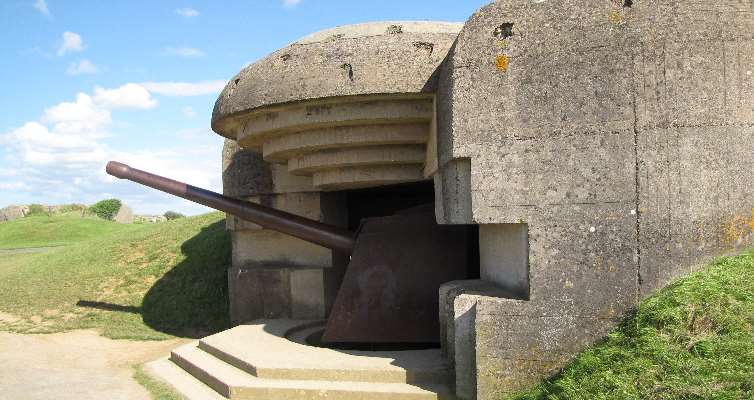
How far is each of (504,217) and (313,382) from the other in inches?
74.4

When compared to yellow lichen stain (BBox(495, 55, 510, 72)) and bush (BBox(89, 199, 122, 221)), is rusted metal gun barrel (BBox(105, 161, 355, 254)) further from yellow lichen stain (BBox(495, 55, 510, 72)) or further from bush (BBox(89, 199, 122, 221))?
bush (BBox(89, 199, 122, 221))

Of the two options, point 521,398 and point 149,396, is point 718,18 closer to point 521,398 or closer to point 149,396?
point 521,398

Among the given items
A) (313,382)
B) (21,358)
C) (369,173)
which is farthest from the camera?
(21,358)

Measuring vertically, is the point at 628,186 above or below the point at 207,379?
above

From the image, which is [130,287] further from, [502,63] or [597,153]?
[597,153]

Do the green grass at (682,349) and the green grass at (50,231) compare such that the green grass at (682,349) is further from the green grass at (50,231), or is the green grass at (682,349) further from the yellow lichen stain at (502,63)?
the green grass at (50,231)

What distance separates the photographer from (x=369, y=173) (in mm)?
6172

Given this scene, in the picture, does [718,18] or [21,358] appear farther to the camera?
[21,358]

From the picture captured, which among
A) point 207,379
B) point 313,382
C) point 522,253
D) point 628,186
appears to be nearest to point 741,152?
point 628,186

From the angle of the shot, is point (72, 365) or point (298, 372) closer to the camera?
point (298, 372)

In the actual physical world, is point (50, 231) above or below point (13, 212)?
A: below

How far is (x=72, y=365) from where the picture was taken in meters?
6.60

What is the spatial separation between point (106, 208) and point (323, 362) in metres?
36.6

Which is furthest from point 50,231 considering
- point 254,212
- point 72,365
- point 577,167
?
point 577,167
